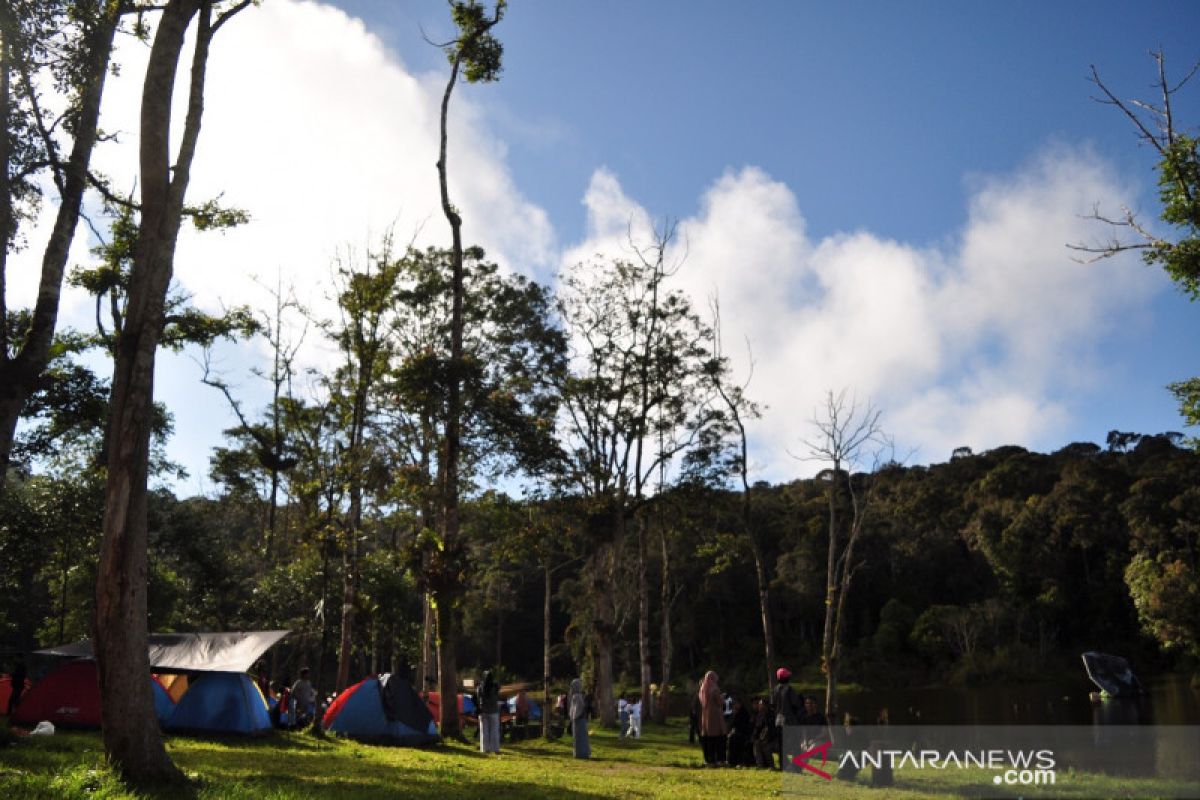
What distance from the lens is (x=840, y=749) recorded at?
14.3 meters

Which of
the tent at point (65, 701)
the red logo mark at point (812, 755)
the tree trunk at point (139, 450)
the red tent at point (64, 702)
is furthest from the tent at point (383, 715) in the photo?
the tree trunk at point (139, 450)

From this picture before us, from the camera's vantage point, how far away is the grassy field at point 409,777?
7780 mm

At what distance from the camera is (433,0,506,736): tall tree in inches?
702

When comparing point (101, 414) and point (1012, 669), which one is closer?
point (101, 414)

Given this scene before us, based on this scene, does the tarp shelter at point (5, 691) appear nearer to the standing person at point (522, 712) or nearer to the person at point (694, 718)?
the standing person at point (522, 712)

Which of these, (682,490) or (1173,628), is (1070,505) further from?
(682,490)

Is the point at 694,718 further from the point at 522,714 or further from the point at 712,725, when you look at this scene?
the point at 522,714

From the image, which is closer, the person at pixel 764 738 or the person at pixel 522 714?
the person at pixel 764 738

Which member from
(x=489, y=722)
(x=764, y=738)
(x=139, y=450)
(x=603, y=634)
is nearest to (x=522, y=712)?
(x=603, y=634)

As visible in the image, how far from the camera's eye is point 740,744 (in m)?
14.7

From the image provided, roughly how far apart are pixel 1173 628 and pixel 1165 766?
3397cm

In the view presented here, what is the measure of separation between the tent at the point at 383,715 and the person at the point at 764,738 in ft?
23.3

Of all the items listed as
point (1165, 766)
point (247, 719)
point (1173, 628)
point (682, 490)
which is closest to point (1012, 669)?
point (1173, 628)

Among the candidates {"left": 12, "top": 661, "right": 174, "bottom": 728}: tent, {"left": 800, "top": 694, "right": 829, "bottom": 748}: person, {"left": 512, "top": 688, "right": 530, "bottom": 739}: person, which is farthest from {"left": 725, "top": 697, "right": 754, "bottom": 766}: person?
{"left": 12, "top": 661, "right": 174, "bottom": 728}: tent
